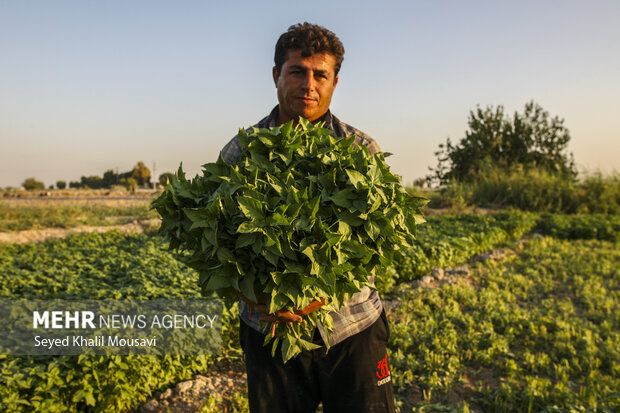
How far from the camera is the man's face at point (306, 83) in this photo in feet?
6.66

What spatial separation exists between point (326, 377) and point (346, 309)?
0.33 m

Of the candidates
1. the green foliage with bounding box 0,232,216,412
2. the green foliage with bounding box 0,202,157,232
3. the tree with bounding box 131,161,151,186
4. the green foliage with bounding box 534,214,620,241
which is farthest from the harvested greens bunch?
the tree with bounding box 131,161,151,186

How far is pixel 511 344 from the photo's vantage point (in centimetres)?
466

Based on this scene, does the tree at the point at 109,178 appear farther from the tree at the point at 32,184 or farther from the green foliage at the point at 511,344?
the green foliage at the point at 511,344

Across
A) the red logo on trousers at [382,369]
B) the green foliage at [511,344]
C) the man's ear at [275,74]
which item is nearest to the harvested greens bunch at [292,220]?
the red logo on trousers at [382,369]

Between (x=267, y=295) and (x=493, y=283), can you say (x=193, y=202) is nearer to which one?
(x=267, y=295)

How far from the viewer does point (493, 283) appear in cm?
660

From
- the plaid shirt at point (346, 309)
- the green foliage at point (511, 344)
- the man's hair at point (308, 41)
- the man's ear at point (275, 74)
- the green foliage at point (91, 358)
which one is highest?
the man's hair at point (308, 41)

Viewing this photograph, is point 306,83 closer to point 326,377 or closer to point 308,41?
point 308,41

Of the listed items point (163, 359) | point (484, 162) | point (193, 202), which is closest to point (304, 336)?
point (193, 202)

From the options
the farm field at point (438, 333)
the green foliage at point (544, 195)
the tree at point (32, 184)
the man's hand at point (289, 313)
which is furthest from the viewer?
the tree at point (32, 184)

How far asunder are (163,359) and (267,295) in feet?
7.82

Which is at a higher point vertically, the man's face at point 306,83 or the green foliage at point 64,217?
the man's face at point 306,83

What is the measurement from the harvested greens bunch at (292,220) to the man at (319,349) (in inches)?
11.7
